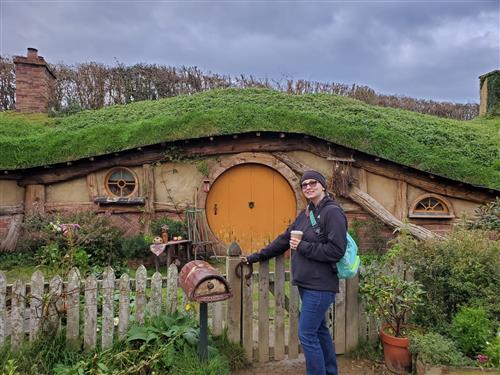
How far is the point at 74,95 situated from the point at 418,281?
13.4 metres

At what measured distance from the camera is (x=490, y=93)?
14.9m

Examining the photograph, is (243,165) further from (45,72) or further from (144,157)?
(45,72)

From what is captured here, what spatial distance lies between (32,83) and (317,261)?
37.3ft

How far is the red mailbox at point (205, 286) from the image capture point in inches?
119

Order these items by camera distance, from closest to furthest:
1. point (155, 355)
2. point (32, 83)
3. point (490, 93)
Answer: point (155, 355)
point (32, 83)
point (490, 93)

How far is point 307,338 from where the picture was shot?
2.98 meters

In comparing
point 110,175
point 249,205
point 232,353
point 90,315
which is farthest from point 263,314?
point 110,175

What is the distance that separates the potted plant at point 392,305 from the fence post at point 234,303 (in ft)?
4.26

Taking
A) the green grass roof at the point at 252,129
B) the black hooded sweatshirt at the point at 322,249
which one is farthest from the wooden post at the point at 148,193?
the black hooded sweatshirt at the point at 322,249

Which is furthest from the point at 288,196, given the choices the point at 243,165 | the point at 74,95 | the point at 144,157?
the point at 74,95

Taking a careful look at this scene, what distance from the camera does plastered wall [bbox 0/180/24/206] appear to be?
26.2ft

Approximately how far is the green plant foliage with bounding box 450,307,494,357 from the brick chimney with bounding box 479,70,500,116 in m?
13.9

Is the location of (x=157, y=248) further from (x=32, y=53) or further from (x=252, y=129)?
(x=32, y=53)

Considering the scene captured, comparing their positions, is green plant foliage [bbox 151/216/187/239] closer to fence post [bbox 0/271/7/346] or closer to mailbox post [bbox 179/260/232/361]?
fence post [bbox 0/271/7/346]
